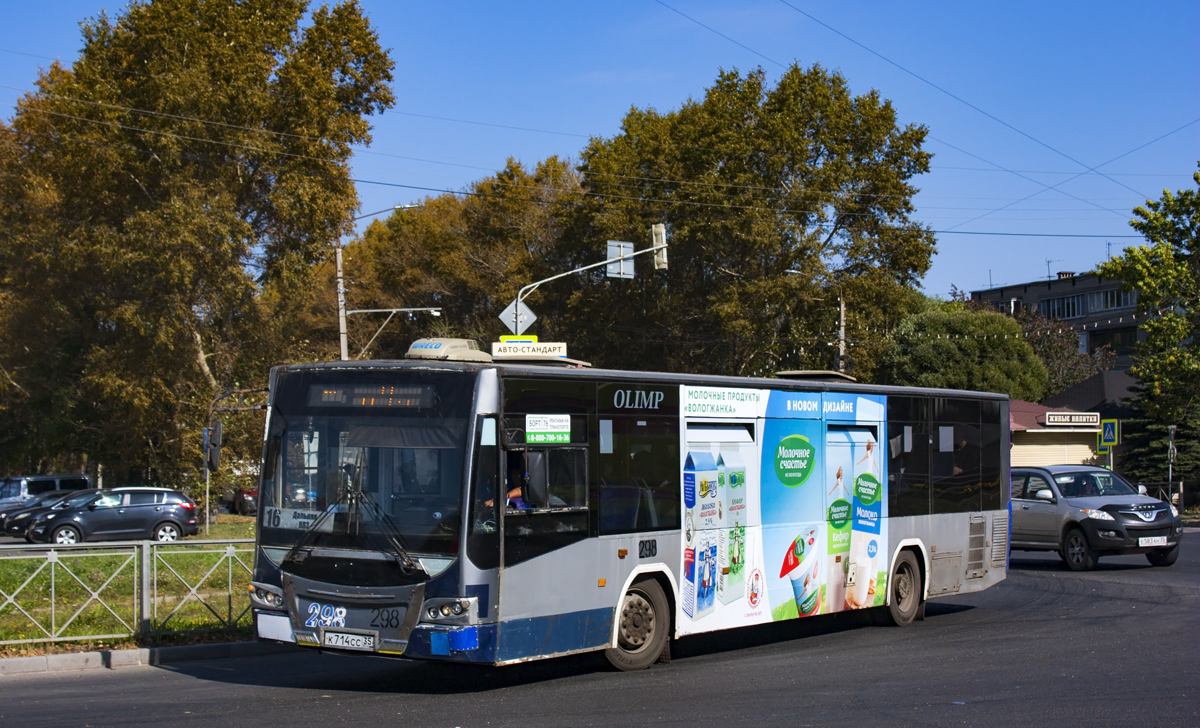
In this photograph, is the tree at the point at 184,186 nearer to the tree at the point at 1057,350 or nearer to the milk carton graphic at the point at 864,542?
the milk carton graphic at the point at 864,542

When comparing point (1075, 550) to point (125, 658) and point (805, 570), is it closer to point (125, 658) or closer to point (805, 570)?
point (805, 570)

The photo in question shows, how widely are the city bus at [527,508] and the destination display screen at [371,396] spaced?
0.02 meters

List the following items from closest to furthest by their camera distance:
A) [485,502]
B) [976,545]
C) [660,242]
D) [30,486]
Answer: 1. [485,502]
2. [976,545]
3. [660,242]
4. [30,486]

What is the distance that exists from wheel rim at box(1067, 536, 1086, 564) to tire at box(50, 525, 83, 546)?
79.5 feet

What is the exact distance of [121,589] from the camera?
11.5 m

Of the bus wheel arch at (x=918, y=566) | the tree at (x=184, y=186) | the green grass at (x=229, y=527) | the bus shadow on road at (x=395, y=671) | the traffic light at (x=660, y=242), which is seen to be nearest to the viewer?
the bus shadow on road at (x=395, y=671)

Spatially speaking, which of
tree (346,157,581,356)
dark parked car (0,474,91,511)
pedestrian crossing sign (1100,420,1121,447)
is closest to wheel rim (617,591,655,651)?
pedestrian crossing sign (1100,420,1121,447)

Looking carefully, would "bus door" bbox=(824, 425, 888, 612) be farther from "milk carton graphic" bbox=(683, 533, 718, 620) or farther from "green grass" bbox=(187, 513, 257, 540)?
"green grass" bbox=(187, 513, 257, 540)

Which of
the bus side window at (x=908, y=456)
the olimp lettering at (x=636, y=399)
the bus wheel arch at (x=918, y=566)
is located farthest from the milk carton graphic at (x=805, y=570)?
the olimp lettering at (x=636, y=399)

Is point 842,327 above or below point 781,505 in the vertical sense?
above

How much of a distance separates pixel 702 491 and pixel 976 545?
235 inches

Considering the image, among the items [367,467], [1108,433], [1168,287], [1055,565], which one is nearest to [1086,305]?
[1168,287]

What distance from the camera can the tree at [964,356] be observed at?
5431 centimetres

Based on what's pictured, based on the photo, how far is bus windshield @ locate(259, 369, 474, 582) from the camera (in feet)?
28.7
